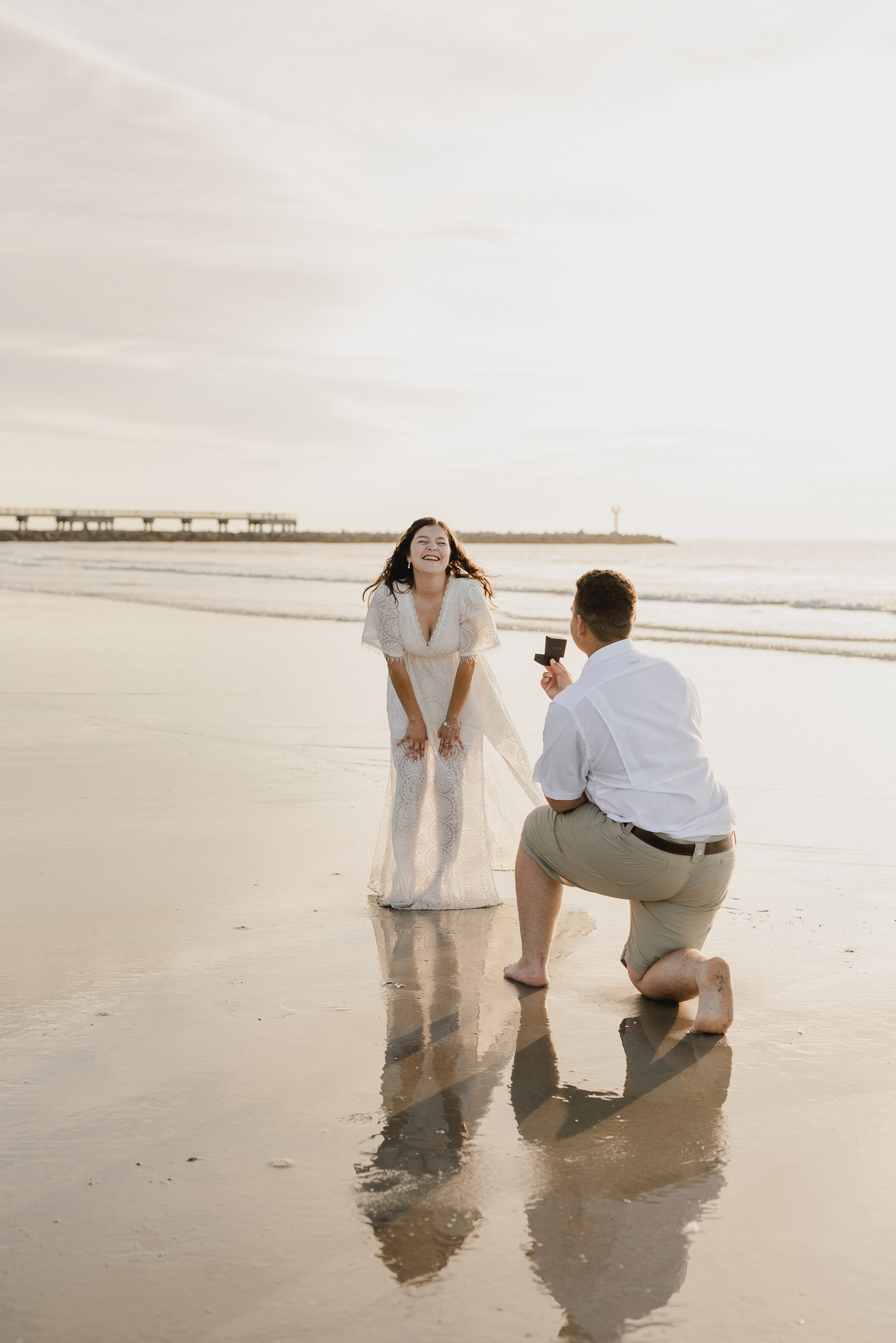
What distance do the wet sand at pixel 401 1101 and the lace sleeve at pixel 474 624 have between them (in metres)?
1.12

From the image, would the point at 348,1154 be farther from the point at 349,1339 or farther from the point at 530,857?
the point at 530,857

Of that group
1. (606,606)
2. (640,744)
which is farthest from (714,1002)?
(606,606)

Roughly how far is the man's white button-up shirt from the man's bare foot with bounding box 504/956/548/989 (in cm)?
67

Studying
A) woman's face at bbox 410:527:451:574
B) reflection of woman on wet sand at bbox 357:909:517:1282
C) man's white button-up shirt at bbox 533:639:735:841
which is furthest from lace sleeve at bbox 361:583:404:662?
man's white button-up shirt at bbox 533:639:735:841

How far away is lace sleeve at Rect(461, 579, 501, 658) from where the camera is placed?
5.00 metres

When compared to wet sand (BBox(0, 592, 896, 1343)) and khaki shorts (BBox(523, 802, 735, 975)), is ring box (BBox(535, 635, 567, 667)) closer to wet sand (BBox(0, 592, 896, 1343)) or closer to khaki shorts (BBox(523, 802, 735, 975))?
khaki shorts (BBox(523, 802, 735, 975))

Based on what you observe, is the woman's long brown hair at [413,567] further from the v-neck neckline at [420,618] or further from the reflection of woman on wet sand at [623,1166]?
the reflection of woman on wet sand at [623,1166]

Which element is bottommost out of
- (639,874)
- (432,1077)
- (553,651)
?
(432,1077)

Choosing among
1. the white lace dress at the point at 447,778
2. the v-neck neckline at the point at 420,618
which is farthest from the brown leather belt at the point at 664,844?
the v-neck neckline at the point at 420,618

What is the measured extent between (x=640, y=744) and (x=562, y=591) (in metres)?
25.6

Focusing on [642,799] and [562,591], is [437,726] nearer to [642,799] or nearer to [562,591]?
[642,799]

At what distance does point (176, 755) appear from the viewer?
25.0 ft

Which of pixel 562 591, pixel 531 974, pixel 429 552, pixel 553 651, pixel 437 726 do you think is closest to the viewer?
pixel 531 974

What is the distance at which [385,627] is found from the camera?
198 inches
